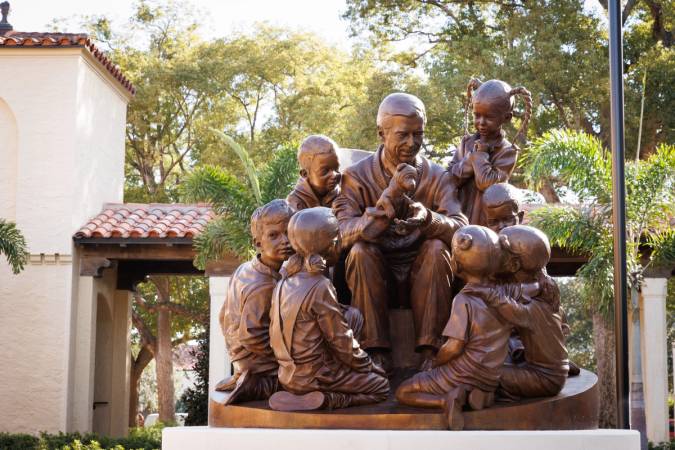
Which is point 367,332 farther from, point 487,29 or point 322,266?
point 487,29


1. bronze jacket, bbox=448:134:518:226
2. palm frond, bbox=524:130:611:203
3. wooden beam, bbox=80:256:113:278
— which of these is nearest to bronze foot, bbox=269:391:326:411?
bronze jacket, bbox=448:134:518:226

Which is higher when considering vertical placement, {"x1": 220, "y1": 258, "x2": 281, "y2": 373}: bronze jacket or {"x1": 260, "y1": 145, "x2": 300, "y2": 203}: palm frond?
{"x1": 260, "y1": 145, "x2": 300, "y2": 203}: palm frond

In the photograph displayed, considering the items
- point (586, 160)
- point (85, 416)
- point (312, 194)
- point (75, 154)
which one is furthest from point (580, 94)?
point (312, 194)

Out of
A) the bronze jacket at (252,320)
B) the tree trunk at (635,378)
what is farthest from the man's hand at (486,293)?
the tree trunk at (635,378)

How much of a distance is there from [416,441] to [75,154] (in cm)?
1601

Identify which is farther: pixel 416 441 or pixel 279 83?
pixel 279 83

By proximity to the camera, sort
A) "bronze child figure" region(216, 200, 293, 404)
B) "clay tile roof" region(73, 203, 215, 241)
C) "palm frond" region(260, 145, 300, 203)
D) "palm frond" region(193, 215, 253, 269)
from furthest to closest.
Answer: "clay tile roof" region(73, 203, 215, 241) < "palm frond" region(193, 215, 253, 269) < "palm frond" region(260, 145, 300, 203) < "bronze child figure" region(216, 200, 293, 404)

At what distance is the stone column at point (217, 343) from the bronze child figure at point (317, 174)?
1150 centimetres

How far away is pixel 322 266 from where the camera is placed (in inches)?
189

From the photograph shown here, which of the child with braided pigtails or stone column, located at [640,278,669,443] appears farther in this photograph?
stone column, located at [640,278,669,443]

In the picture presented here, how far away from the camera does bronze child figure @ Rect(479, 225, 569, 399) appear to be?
4.86 meters

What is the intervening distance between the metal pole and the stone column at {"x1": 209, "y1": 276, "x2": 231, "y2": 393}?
11366mm

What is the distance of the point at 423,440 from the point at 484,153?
6.35 ft

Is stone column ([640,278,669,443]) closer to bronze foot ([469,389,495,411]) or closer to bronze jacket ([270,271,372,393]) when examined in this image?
bronze foot ([469,389,495,411])
